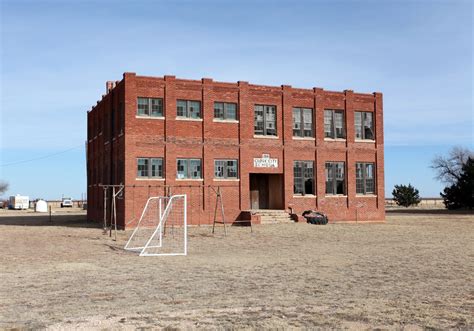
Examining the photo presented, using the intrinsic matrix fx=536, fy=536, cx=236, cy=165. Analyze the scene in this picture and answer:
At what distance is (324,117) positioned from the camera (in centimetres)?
3778

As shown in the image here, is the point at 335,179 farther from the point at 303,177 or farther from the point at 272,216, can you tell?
the point at 272,216

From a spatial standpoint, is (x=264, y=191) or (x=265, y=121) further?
(x=264, y=191)

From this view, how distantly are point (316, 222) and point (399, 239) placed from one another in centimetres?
1026

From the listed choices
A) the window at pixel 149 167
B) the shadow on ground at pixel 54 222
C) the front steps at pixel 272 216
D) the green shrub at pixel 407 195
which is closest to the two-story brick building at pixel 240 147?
the window at pixel 149 167

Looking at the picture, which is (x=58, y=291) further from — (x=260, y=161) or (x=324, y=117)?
(x=324, y=117)

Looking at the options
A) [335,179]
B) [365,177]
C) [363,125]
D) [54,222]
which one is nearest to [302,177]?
[335,179]

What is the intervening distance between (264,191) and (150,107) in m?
10.3

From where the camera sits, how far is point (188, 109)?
109 ft

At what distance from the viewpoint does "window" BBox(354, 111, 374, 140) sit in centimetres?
3900

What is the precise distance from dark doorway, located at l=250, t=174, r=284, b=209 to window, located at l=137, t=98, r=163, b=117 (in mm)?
→ 8360

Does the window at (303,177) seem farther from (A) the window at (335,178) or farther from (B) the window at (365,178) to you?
(B) the window at (365,178)

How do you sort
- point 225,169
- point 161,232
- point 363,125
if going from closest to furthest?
1. point 161,232
2. point 225,169
3. point 363,125

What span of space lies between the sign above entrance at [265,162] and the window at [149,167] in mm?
6389

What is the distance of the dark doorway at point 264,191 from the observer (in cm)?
3688
